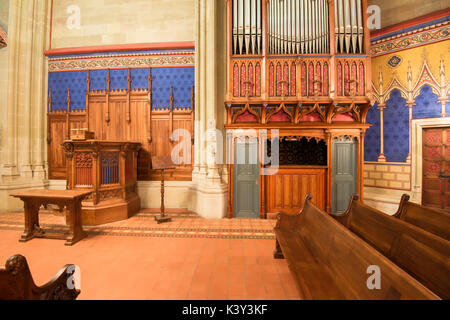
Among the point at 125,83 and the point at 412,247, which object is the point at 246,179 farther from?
the point at 125,83

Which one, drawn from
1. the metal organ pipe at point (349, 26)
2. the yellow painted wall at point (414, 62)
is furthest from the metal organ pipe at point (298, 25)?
the yellow painted wall at point (414, 62)

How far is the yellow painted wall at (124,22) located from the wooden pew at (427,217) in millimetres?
5964

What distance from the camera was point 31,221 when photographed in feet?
12.1

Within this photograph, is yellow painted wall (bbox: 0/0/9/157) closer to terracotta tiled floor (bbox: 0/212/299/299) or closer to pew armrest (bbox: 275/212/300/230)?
terracotta tiled floor (bbox: 0/212/299/299)

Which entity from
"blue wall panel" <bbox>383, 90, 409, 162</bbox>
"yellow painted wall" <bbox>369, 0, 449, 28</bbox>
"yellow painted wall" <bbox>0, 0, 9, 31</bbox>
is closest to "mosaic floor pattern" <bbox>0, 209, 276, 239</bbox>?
"blue wall panel" <bbox>383, 90, 409, 162</bbox>

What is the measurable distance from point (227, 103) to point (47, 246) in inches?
161

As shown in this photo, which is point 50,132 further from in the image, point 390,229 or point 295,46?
point 390,229

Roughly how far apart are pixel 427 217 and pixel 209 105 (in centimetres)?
419

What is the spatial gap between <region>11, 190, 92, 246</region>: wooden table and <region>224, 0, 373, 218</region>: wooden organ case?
113 inches

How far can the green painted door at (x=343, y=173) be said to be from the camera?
4.84 metres

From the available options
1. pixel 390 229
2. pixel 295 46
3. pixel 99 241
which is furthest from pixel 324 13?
pixel 99 241

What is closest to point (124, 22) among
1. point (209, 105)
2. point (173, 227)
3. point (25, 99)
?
point (25, 99)

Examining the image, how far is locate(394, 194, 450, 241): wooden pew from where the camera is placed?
2143 millimetres

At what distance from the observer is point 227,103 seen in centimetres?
475
